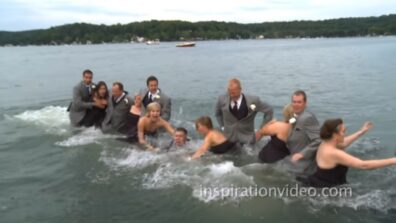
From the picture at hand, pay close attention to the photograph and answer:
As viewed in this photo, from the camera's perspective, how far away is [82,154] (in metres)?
12.1

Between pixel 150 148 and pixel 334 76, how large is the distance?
2432 centimetres

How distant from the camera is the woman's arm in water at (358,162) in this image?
6.57m

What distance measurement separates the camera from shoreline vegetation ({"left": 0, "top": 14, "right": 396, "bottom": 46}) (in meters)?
163

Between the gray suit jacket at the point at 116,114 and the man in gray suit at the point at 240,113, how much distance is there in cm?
321

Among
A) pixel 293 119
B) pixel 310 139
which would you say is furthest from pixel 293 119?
pixel 310 139

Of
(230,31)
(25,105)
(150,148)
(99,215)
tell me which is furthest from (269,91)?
(230,31)

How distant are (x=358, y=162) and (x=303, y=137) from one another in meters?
1.83

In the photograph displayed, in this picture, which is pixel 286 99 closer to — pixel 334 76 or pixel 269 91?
pixel 269 91

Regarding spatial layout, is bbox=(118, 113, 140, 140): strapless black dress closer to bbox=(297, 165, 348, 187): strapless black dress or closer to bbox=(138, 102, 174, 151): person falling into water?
bbox=(138, 102, 174, 151): person falling into water

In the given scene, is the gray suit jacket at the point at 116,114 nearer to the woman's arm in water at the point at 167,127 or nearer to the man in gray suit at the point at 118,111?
the man in gray suit at the point at 118,111

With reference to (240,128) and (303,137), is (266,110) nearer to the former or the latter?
(240,128)

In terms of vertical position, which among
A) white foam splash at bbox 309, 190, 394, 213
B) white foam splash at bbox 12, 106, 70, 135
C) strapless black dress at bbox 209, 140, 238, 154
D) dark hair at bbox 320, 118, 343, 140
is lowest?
white foam splash at bbox 12, 106, 70, 135

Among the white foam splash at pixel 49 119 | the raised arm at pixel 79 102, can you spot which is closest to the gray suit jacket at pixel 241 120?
the raised arm at pixel 79 102

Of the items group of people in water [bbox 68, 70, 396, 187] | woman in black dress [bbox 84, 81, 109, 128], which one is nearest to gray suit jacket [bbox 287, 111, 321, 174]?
group of people in water [bbox 68, 70, 396, 187]
